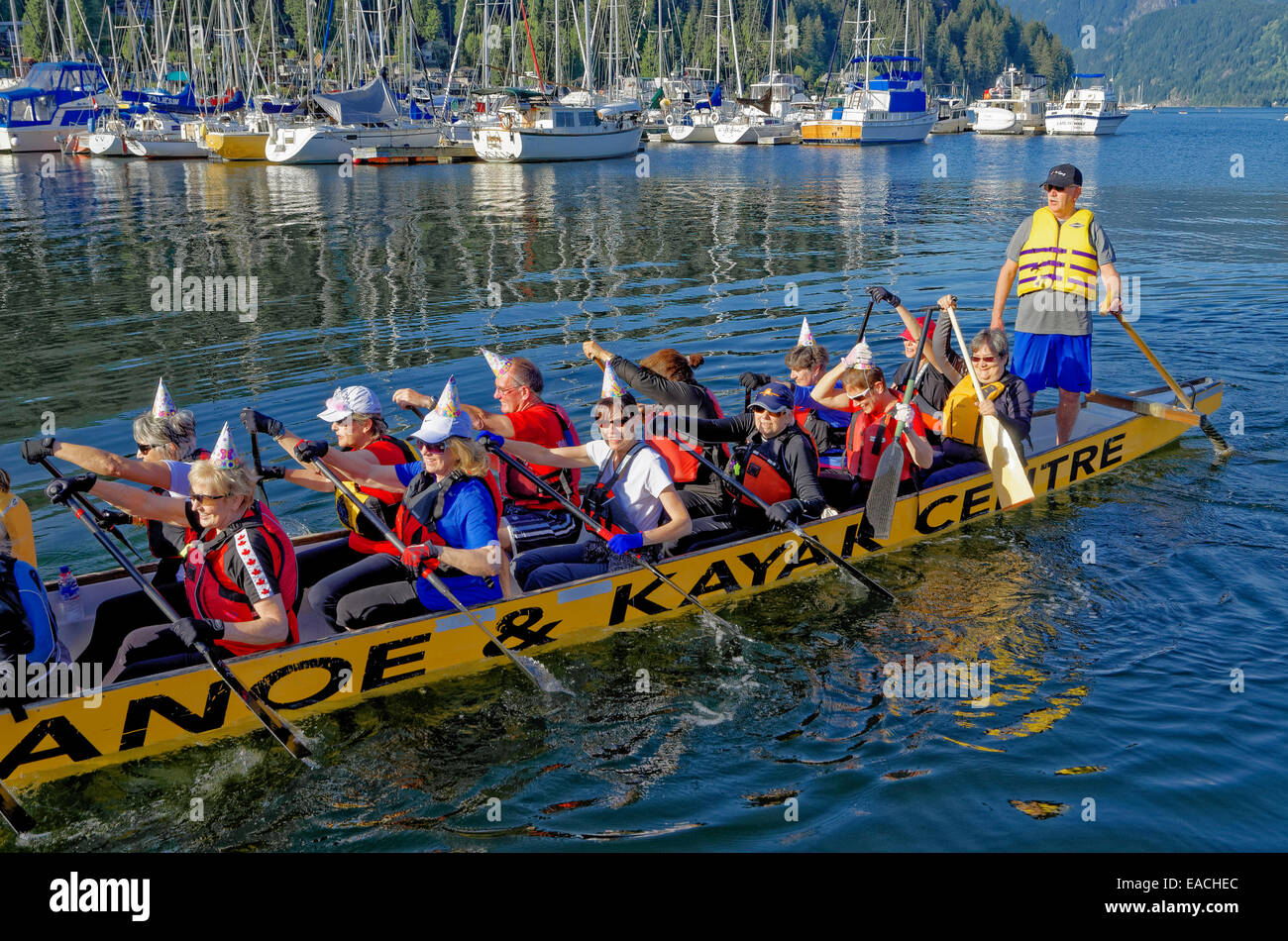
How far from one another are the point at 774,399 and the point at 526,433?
1.96m

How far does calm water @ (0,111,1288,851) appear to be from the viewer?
6.22m

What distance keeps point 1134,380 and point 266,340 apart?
43.1ft

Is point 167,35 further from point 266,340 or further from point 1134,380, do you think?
point 1134,380

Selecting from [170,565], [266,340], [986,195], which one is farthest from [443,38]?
[170,565]

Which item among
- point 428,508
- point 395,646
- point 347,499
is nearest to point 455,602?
point 395,646

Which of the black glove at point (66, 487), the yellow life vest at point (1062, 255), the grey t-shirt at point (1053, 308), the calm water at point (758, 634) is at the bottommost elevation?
the calm water at point (758, 634)

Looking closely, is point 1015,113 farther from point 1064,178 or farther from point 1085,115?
point 1064,178

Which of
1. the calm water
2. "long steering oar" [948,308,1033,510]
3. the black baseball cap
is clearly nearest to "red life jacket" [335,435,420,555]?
the calm water

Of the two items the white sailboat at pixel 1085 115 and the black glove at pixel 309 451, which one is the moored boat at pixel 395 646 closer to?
the black glove at pixel 309 451

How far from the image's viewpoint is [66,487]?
6305 millimetres

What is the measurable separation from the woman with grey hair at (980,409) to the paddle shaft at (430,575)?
448 cm

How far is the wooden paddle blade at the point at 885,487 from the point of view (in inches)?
355

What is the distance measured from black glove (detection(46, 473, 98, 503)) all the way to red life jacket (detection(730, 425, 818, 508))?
467 cm

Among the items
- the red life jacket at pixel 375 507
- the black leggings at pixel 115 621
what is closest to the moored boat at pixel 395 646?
the black leggings at pixel 115 621
